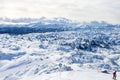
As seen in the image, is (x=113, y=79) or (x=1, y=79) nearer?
(x=113, y=79)

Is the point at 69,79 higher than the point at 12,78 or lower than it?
higher

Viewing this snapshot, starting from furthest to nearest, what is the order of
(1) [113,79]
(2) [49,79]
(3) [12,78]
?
1. (3) [12,78]
2. (2) [49,79]
3. (1) [113,79]

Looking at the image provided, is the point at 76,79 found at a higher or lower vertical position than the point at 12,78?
higher

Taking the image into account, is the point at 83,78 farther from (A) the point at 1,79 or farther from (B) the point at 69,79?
(A) the point at 1,79

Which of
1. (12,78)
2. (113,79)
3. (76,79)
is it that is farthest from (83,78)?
(12,78)

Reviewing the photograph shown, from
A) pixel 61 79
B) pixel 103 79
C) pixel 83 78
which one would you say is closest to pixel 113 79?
pixel 103 79

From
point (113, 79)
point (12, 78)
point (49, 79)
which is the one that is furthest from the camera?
point (12, 78)

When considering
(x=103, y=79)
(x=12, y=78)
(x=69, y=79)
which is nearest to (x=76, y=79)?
(x=69, y=79)

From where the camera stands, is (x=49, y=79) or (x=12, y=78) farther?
(x=12, y=78)

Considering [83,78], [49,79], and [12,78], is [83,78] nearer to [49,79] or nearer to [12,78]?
[49,79]
